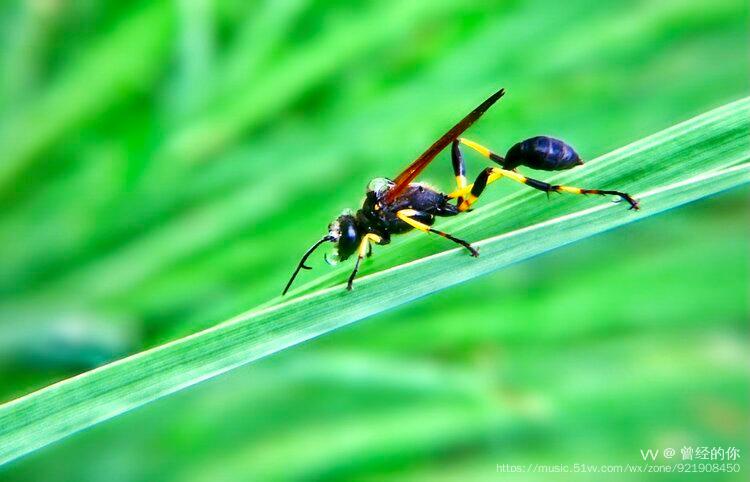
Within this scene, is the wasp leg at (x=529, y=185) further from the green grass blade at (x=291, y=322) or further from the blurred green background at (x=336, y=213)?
the blurred green background at (x=336, y=213)

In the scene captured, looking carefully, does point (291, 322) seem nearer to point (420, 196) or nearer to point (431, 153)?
point (431, 153)

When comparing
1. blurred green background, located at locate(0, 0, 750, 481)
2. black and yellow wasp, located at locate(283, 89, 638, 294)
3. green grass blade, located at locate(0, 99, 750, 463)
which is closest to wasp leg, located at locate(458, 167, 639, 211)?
black and yellow wasp, located at locate(283, 89, 638, 294)

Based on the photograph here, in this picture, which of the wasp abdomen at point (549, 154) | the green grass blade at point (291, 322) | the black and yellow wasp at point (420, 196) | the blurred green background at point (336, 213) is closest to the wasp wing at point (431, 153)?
the black and yellow wasp at point (420, 196)

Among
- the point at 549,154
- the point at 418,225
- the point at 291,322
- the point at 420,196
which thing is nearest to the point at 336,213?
the point at 420,196

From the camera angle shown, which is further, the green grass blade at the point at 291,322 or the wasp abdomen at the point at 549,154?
the wasp abdomen at the point at 549,154

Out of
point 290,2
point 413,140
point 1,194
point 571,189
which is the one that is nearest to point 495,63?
point 413,140

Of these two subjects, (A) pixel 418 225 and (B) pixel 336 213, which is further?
(B) pixel 336 213

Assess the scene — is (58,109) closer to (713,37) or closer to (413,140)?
(413,140)
